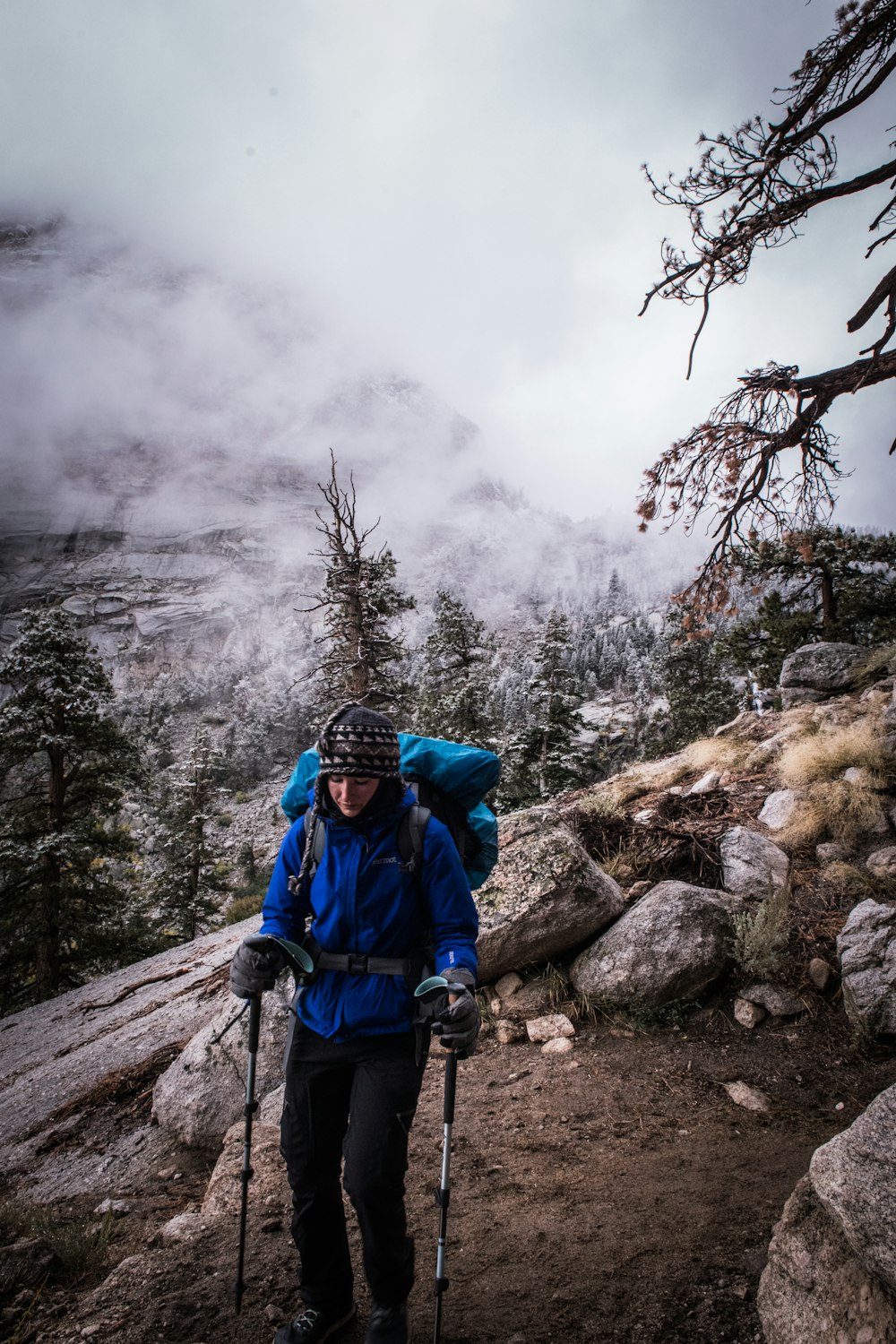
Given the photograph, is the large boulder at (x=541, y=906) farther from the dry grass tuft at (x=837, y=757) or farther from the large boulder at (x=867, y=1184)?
the large boulder at (x=867, y=1184)

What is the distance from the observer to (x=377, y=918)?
106 inches

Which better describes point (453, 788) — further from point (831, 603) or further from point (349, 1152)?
point (831, 603)

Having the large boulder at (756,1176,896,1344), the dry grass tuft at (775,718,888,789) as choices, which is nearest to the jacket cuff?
the large boulder at (756,1176,896,1344)

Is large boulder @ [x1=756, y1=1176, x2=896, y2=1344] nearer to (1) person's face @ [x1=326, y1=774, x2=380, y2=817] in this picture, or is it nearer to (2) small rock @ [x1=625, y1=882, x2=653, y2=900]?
(1) person's face @ [x1=326, y1=774, x2=380, y2=817]

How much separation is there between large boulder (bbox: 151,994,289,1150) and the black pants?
2505mm

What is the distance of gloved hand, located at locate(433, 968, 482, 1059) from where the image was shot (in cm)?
249

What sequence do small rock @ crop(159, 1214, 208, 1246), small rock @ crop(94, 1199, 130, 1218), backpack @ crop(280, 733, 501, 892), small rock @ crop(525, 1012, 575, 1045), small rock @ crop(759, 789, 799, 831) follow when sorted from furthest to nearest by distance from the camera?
1. small rock @ crop(759, 789, 799, 831)
2. small rock @ crop(525, 1012, 575, 1045)
3. small rock @ crop(94, 1199, 130, 1218)
4. small rock @ crop(159, 1214, 208, 1246)
5. backpack @ crop(280, 733, 501, 892)

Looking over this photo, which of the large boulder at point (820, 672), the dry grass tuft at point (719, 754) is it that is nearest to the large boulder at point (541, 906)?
the dry grass tuft at point (719, 754)

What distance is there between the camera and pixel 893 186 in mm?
4051

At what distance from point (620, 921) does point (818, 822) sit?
2995 millimetres

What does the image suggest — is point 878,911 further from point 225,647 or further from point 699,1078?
point 225,647

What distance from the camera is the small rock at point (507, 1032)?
567 centimetres

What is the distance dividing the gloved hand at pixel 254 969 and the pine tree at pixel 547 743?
15594 mm

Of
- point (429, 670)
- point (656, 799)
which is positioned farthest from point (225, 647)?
point (656, 799)
